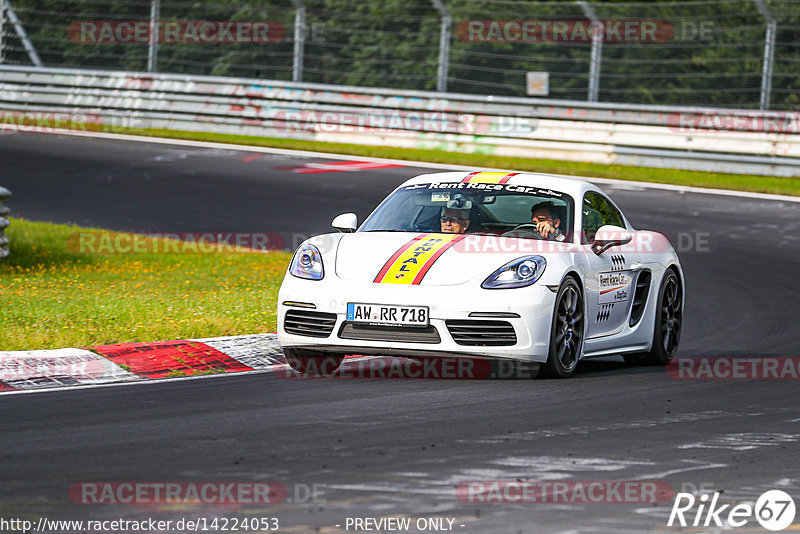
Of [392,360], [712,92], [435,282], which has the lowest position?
[392,360]

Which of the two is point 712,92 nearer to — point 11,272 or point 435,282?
point 11,272

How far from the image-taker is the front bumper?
821 cm

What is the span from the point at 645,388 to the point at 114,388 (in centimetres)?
319

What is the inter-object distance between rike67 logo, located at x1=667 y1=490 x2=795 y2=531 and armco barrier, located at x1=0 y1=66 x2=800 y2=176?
1625cm

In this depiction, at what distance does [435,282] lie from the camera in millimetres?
8297

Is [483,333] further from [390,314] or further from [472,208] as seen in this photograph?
[472,208]

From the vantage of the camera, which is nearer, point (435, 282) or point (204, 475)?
point (204, 475)

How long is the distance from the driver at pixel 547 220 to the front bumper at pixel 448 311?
992mm

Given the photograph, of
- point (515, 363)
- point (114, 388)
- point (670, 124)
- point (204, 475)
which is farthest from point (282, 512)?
point (670, 124)

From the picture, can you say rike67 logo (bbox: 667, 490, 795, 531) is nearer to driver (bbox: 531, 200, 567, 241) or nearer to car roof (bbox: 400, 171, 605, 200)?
driver (bbox: 531, 200, 567, 241)

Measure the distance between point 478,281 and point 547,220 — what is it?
4.30 ft

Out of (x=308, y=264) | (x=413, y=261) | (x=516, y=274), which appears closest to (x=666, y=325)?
(x=516, y=274)

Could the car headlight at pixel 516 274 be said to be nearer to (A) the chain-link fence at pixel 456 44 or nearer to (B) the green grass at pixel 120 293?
(B) the green grass at pixel 120 293

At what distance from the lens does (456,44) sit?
23.6 meters
